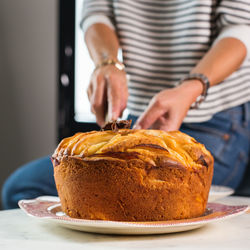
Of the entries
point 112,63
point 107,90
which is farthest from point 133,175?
point 112,63

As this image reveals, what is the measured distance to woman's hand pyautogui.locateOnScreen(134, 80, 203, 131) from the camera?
3.29 ft

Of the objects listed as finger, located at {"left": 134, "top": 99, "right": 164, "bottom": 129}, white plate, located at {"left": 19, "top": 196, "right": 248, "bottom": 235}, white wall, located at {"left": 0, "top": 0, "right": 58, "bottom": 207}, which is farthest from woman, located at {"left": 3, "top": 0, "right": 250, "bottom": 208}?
white wall, located at {"left": 0, "top": 0, "right": 58, "bottom": 207}

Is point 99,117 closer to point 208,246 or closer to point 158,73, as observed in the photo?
point 158,73

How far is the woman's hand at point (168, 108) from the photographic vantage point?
39.5 inches

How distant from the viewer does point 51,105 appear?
2.97 meters

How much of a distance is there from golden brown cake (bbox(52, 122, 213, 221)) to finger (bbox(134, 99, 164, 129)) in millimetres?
366

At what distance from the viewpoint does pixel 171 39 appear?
55.4 inches

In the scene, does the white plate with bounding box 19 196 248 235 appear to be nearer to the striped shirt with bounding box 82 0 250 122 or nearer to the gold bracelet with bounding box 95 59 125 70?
the gold bracelet with bounding box 95 59 125 70

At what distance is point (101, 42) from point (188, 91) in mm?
374

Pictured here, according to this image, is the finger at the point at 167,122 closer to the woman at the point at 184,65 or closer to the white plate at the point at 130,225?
the woman at the point at 184,65

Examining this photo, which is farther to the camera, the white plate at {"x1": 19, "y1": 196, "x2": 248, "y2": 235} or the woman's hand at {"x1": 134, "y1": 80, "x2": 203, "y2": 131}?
the woman's hand at {"x1": 134, "y1": 80, "x2": 203, "y2": 131}

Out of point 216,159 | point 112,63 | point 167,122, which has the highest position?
point 112,63

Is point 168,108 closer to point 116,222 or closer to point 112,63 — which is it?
point 112,63

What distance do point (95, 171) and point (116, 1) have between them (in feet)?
3.09
